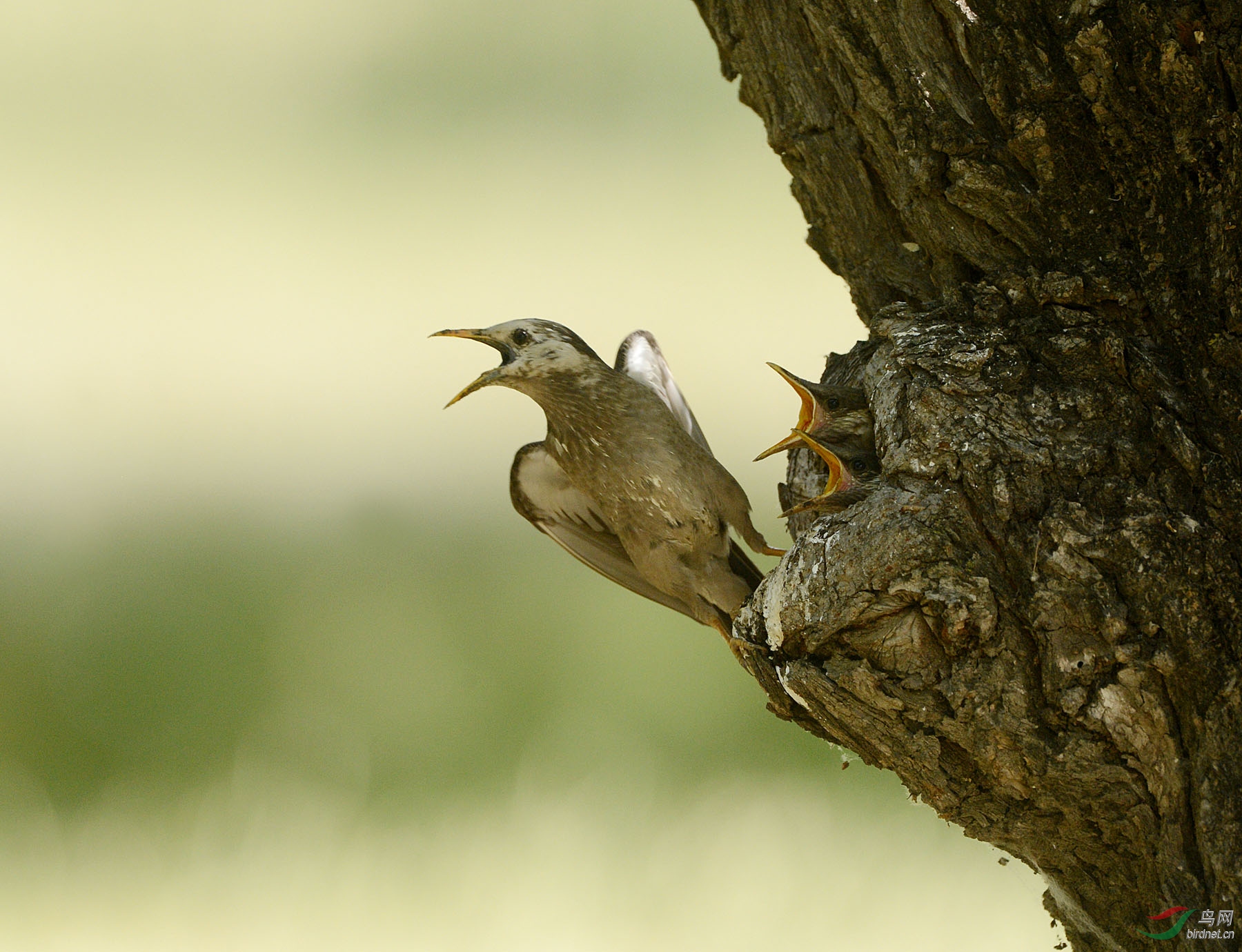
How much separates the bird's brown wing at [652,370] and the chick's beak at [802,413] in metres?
0.39

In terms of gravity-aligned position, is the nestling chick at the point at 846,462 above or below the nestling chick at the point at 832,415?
Answer: below

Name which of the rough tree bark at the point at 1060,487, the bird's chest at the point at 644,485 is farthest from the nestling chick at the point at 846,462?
the bird's chest at the point at 644,485

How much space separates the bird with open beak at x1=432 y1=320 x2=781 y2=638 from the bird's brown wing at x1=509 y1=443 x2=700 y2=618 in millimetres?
43

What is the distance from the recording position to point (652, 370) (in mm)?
2307

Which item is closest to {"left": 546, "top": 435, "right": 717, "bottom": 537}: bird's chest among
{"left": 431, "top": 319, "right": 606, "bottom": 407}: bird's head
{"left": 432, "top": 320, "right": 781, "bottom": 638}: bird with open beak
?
{"left": 432, "top": 320, "right": 781, "bottom": 638}: bird with open beak

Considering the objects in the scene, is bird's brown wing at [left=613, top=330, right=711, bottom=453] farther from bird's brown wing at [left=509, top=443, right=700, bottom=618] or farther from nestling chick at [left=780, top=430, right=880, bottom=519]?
nestling chick at [left=780, top=430, right=880, bottom=519]

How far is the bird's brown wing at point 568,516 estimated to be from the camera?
7.31 ft

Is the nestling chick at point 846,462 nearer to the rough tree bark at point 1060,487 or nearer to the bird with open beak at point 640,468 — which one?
the rough tree bark at point 1060,487

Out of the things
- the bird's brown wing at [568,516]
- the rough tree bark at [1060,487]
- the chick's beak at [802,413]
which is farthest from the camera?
the bird's brown wing at [568,516]

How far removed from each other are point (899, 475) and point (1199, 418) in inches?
15.0

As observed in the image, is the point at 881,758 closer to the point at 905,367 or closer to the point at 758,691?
the point at 905,367

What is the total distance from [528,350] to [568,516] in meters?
0.44

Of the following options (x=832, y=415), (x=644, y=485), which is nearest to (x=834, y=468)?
(x=832, y=415)

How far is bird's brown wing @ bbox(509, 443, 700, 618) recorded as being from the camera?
2.23 meters
